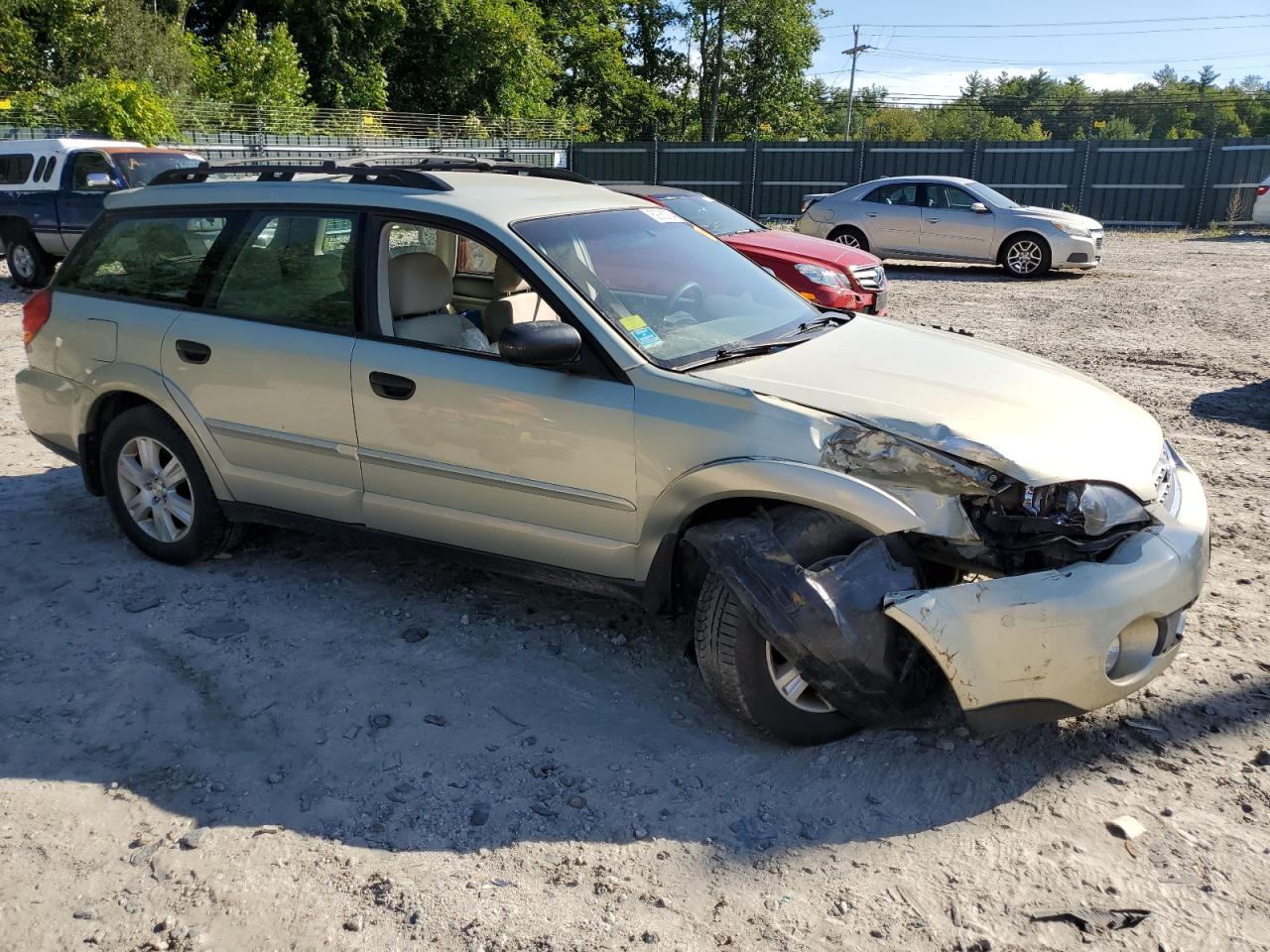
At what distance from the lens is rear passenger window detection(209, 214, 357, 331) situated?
14.0 ft

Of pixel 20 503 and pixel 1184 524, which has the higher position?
pixel 1184 524

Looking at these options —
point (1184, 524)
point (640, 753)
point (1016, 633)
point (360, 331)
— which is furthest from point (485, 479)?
point (1184, 524)

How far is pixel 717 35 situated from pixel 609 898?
55.0m

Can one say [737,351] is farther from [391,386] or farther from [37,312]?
[37,312]

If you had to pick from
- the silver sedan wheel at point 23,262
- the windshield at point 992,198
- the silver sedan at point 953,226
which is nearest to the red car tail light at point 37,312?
the silver sedan wheel at point 23,262

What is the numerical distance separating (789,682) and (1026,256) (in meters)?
14.2

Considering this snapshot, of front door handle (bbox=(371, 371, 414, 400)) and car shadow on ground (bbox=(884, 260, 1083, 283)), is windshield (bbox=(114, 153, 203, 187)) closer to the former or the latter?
car shadow on ground (bbox=(884, 260, 1083, 283))

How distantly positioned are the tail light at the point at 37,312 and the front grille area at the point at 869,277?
744cm

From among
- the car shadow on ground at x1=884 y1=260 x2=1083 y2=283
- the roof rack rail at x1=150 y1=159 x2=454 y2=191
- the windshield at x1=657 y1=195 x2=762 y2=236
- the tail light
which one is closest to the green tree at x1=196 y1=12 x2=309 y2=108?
the car shadow on ground at x1=884 y1=260 x2=1083 y2=283

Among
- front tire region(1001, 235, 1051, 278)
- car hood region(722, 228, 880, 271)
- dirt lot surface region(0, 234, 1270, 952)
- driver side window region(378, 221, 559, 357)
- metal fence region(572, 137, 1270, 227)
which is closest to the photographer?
dirt lot surface region(0, 234, 1270, 952)

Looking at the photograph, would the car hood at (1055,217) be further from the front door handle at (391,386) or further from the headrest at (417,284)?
the front door handle at (391,386)

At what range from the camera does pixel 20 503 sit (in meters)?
5.74

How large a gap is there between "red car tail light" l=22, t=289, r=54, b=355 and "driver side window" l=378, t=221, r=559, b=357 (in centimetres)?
199

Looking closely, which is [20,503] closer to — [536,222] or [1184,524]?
[536,222]
